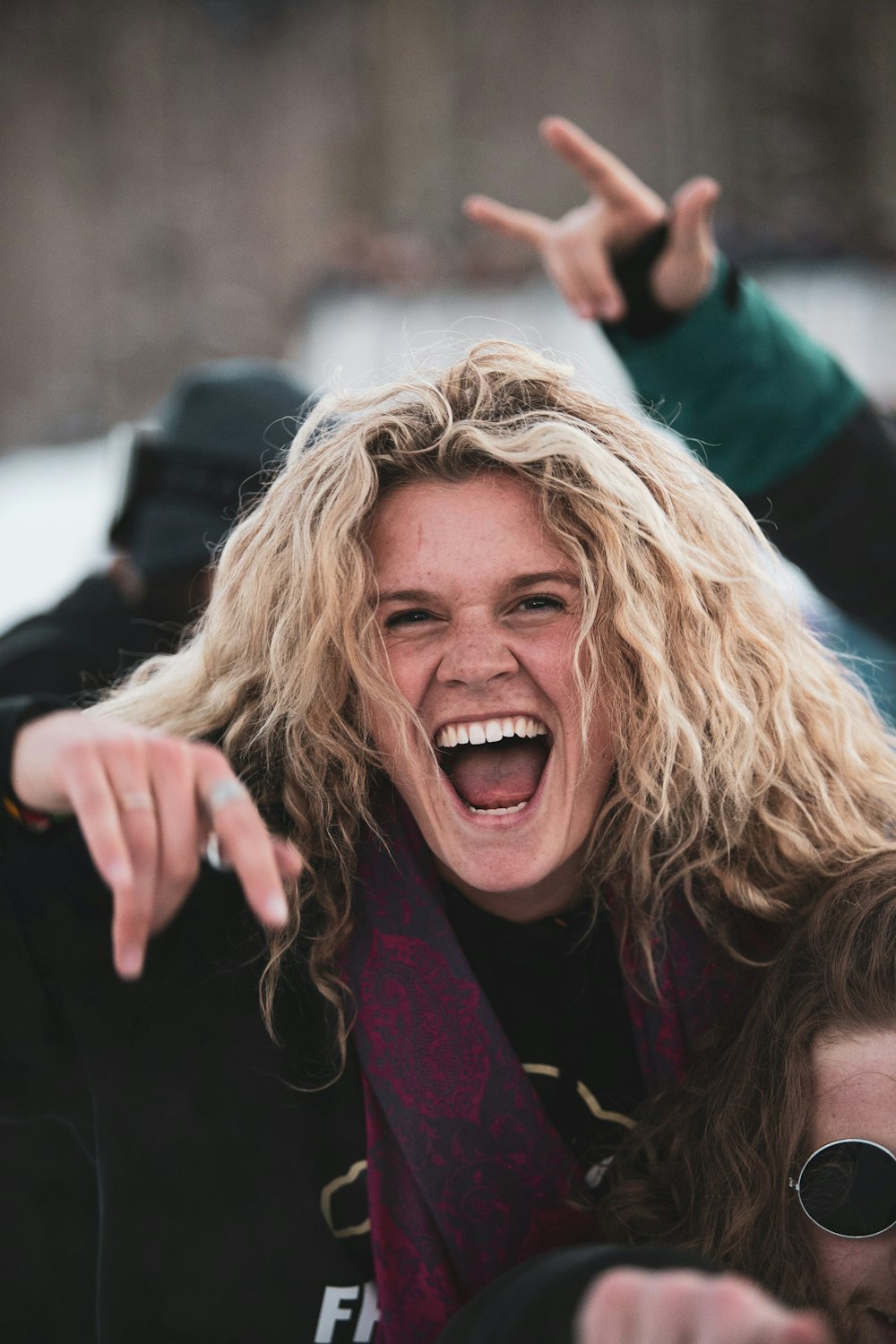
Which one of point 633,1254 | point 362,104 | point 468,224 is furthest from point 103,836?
point 362,104

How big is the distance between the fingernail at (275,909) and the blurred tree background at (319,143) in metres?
5.62

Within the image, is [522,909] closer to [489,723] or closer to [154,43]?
[489,723]

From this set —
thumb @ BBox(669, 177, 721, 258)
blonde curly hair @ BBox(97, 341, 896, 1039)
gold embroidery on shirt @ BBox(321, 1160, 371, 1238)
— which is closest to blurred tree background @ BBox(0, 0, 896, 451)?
thumb @ BBox(669, 177, 721, 258)

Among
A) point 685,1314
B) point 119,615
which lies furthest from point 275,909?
point 119,615

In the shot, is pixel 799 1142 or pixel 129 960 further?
pixel 799 1142

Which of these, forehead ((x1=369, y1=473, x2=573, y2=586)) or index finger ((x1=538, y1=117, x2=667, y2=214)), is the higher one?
index finger ((x1=538, y1=117, x2=667, y2=214))

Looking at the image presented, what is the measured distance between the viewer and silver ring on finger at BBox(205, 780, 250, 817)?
990mm

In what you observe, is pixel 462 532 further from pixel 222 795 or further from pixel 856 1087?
pixel 856 1087

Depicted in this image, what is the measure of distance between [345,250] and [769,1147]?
6.10m

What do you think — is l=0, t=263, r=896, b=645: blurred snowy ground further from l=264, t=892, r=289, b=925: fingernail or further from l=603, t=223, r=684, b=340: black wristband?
l=264, t=892, r=289, b=925: fingernail

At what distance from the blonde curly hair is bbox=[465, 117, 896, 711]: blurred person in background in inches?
15.8

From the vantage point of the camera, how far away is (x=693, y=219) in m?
1.77

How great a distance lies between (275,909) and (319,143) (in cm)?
675

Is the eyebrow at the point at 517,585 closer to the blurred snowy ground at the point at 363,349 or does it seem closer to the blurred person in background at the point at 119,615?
the blurred person in background at the point at 119,615
